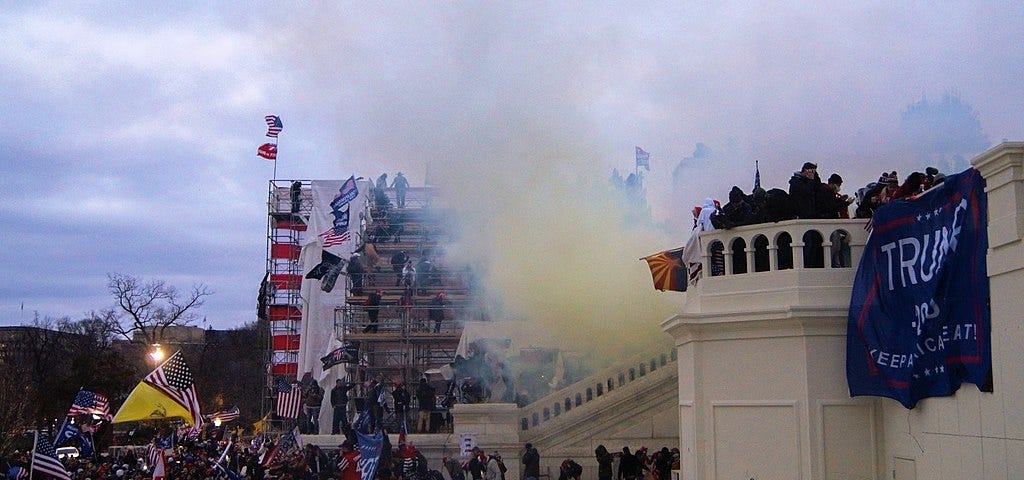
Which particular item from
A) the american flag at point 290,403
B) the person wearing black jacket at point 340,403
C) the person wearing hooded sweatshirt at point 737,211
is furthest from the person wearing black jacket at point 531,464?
the american flag at point 290,403

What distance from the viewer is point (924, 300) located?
10.4m

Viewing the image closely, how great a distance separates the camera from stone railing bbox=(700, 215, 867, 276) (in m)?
12.4

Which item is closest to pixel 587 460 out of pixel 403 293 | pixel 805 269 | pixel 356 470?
pixel 356 470

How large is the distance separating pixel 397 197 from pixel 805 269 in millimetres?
25508

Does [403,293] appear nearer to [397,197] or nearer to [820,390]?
[397,197]

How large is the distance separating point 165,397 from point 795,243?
13265 millimetres

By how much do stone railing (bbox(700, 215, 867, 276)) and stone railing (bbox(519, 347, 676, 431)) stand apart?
7579mm

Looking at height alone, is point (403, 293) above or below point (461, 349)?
above

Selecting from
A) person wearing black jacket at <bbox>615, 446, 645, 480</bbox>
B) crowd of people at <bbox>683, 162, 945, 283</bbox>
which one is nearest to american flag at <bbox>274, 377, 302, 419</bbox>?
person wearing black jacket at <bbox>615, 446, 645, 480</bbox>

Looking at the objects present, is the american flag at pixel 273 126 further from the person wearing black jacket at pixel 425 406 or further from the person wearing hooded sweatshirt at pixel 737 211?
the person wearing hooded sweatshirt at pixel 737 211

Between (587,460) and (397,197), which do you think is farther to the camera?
(397,197)

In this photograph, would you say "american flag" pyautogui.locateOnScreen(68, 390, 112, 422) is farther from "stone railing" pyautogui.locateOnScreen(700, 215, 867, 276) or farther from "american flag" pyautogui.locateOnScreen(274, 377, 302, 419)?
"stone railing" pyautogui.locateOnScreen(700, 215, 867, 276)

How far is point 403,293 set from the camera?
34.2m

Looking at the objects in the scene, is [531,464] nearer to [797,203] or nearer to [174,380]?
[174,380]
